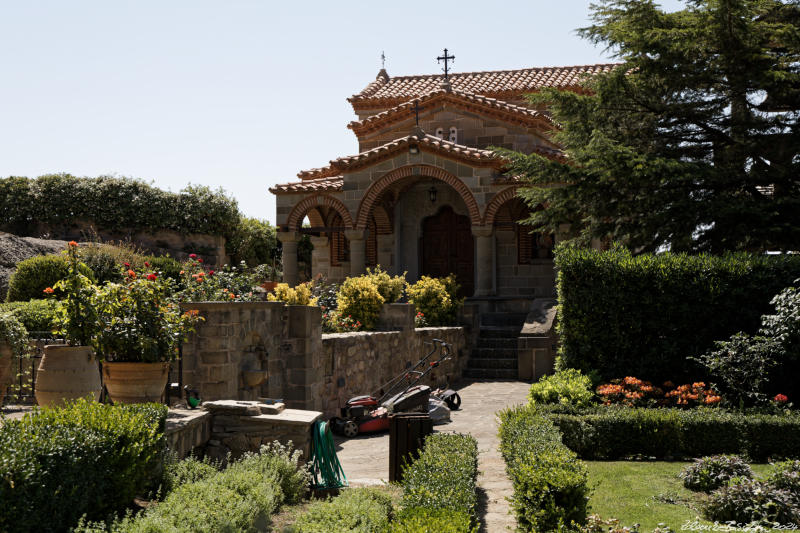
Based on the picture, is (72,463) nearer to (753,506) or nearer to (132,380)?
(132,380)

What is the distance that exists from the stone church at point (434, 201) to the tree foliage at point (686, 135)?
4620 millimetres

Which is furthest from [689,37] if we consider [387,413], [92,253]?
[92,253]

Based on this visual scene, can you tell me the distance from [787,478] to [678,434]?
2.70 m

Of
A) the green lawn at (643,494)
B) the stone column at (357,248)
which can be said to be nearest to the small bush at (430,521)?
the green lawn at (643,494)

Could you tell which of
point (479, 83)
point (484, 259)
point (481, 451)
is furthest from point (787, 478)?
point (479, 83)

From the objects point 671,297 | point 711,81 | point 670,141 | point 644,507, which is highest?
point 711,81

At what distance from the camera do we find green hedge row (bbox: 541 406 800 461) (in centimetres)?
950

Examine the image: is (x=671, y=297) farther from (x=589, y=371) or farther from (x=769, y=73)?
(x=769, y=73)

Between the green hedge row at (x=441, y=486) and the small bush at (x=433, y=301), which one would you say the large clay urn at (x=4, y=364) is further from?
the small bush at (x=433, y=301)

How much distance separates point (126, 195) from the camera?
88.1 ft

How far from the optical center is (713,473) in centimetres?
795

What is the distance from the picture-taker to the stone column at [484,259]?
2073 cm

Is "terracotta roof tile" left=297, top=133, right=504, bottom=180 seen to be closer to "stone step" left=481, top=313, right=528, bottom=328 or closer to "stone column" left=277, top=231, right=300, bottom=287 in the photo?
"stone column" left=277, top=231, right=300, bottom=287

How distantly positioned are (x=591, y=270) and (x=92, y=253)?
12519 millimetres
